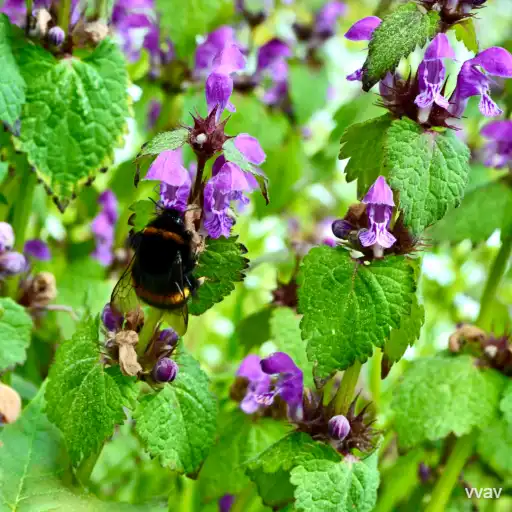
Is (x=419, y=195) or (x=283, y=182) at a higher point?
(x=419, y=195)

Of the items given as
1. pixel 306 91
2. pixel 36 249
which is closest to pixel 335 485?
pixel 36 249

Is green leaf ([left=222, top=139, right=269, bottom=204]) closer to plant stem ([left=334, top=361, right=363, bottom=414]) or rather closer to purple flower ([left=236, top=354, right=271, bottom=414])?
plant stem ([left=334, top=361, right=363, bottom=414])

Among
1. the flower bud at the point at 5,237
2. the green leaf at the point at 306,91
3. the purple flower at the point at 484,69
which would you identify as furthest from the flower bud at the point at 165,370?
the green leaf at the point at 306,91

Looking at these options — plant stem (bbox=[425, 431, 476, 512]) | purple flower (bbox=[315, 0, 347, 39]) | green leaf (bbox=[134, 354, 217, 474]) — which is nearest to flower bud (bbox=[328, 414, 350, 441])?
green leaf (bbox=[134, 354, 217, 474])

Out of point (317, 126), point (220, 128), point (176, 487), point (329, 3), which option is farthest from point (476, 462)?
point (317, 126)

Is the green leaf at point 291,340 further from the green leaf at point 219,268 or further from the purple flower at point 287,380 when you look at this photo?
the green leaf at point 219,268

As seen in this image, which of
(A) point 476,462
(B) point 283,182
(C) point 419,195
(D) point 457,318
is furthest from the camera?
(D) point 457,318

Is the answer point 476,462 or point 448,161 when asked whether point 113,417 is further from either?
point 476,462
